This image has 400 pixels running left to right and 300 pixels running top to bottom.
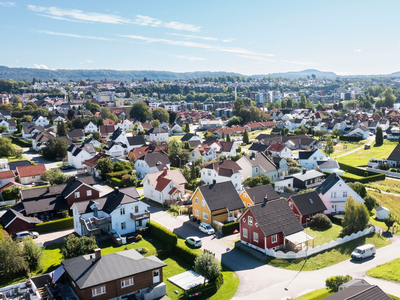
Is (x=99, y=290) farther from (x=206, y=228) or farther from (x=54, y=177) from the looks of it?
(x=54, y=177)

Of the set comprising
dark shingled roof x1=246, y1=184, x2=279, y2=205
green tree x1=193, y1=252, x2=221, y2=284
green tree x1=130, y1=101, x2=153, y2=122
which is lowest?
green tree x1=193, y1=252, x2=221, y2=284

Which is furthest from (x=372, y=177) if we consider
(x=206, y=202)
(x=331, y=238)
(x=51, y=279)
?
(x=51, y=279)

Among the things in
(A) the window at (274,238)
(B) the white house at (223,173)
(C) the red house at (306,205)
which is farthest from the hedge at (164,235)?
(B) the white house at (223,173)

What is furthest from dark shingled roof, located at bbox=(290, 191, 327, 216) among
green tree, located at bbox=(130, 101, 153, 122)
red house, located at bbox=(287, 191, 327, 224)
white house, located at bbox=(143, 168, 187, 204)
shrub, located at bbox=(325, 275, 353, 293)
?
green tree, located at bbox=(130, 101, 153, 122)

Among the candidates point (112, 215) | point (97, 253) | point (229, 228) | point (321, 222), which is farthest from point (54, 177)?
point (321, 222)

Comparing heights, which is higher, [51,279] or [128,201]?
[128,201]

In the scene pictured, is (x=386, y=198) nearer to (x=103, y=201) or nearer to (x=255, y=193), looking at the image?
(x=255, y=193)

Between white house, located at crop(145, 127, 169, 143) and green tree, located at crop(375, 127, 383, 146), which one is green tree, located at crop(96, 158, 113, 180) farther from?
green tree, located at crop(375, 127, 383, 146)
